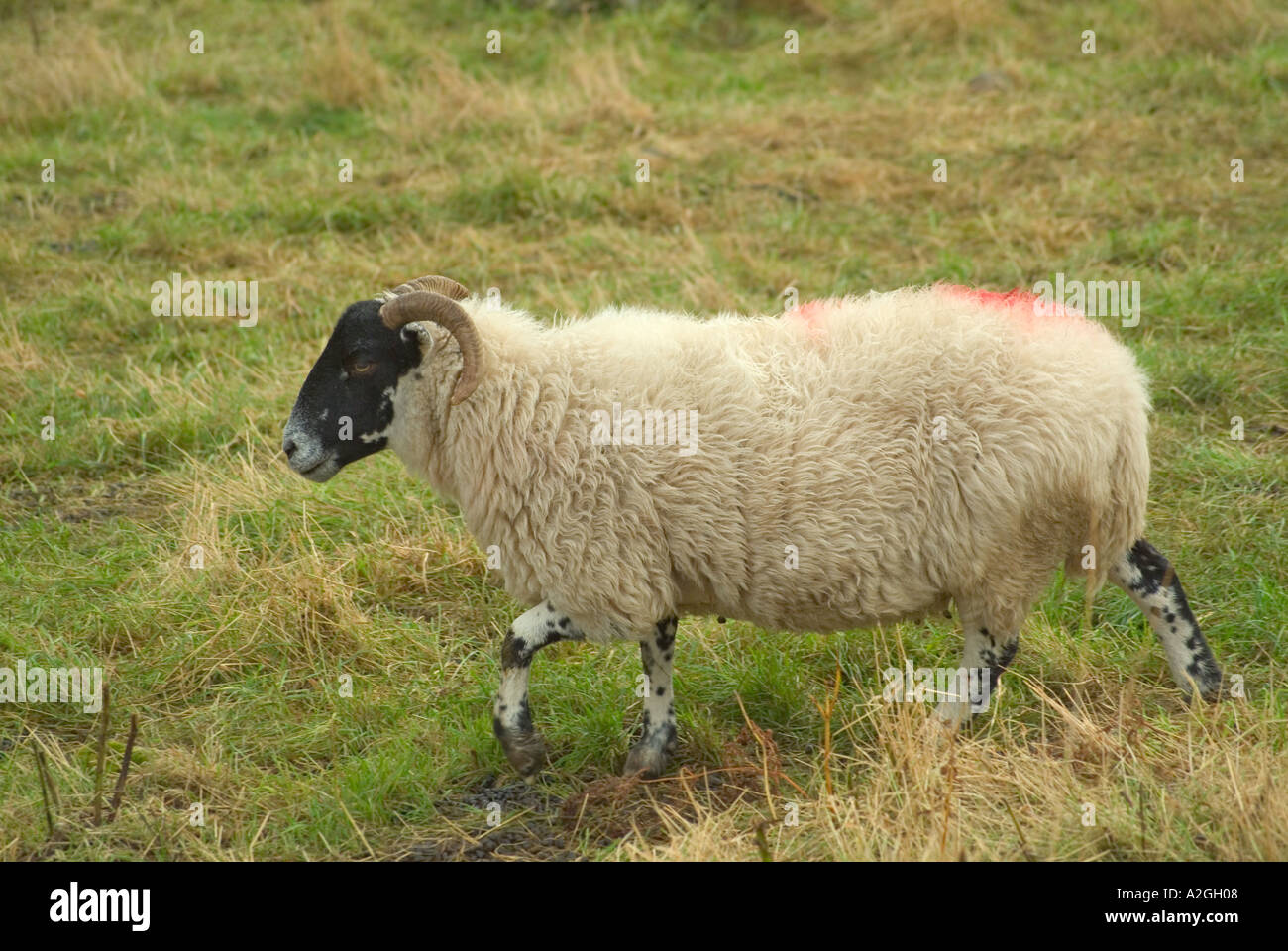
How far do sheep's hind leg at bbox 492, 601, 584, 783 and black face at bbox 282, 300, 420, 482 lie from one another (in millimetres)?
910

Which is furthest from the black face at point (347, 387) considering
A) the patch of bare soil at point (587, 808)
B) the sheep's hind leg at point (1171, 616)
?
the sheep's hind leg at point (1171, 616)

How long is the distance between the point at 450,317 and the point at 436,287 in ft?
1.74

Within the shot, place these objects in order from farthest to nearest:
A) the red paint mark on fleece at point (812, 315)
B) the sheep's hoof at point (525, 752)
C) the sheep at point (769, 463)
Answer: the red paint mark on fleece at point (812, 315) → the sheep's hoof at point (525, 752) → the sheep at point (769, 463)

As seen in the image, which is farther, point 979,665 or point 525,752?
point 979,665

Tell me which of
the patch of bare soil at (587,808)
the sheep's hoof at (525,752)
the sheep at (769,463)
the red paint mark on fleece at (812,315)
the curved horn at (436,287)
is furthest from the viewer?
the curved horn at (436,287)

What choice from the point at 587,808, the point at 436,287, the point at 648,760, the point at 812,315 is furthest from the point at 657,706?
the point at 436,287

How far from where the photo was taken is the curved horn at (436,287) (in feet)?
16.2

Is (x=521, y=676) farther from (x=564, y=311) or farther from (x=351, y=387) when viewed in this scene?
(x=564, y=311)

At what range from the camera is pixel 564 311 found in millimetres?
8047

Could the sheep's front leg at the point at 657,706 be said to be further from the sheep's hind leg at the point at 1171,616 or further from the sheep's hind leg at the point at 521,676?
the sheep's hind leg at the point at 1171,616

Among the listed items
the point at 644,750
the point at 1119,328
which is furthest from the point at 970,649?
the point at 1119,328

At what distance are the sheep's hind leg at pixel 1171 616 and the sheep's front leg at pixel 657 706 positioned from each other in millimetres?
1666

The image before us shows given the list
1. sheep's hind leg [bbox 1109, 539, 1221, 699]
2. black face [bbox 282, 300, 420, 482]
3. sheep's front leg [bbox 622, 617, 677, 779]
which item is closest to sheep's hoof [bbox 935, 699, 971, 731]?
sheep's hind leg [bbox 1109, 539, 1221, 699]

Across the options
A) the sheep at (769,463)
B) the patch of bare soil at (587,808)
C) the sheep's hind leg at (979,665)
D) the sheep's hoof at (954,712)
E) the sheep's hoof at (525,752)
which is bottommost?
the patch of bare soil at (587,808)
